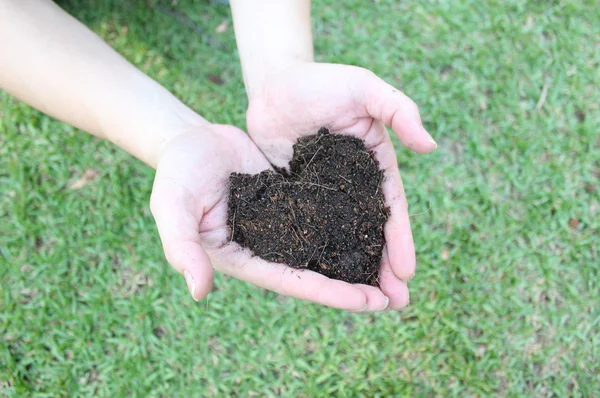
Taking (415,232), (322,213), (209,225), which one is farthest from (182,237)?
(415,232)

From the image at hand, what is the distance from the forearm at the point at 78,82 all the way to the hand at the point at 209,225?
0.24 metres

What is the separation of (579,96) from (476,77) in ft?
2.48

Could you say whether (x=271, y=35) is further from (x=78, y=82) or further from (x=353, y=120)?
(x=78, y=82)

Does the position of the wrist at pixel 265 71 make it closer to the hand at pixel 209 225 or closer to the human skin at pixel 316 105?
the human skin at pixel 316 105

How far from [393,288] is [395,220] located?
1.02ft

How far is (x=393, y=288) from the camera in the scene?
219cm

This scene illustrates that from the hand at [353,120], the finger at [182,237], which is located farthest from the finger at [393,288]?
the finger at [182,237]

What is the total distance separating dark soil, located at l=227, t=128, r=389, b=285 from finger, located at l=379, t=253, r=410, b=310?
4 cm

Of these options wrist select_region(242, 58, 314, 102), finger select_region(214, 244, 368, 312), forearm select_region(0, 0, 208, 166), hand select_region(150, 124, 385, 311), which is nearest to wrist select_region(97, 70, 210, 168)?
forearm select_region(0, 0, 208, 166)

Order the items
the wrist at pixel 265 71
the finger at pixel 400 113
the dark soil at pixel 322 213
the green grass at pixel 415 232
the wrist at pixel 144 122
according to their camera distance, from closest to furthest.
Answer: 1. the finger at pixel 400 113
2. the dark soil at pixel 322 213
3. the wrist at pixel 144 122
4. the wrist at pixel 265 71
5. the green grass at pixel 415 232

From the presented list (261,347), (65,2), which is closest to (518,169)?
(261,347)

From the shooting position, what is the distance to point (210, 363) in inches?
117

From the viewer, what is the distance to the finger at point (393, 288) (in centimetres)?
219

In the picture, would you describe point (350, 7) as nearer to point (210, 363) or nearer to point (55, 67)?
point (55, 67)
